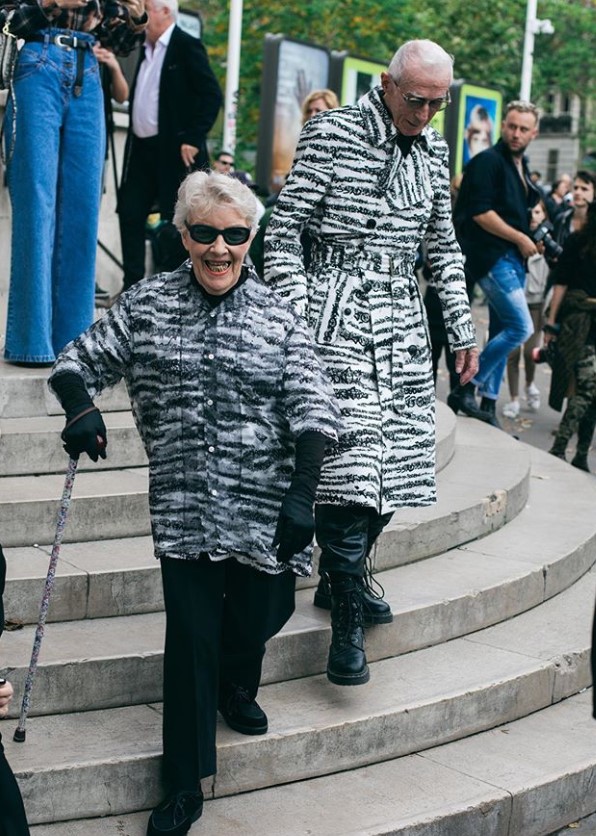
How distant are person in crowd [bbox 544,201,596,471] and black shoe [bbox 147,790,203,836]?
611 centimetres

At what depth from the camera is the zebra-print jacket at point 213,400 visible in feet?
13.8

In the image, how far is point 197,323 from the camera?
14.0 ft

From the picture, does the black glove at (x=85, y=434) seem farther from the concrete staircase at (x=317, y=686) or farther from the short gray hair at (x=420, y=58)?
the short gray hair at (x=420, y=58)

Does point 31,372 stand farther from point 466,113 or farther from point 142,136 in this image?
point 466,113

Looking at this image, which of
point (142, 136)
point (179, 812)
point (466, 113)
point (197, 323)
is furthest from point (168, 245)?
point (466, 113)

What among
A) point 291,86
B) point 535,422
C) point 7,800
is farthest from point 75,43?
point 291,86

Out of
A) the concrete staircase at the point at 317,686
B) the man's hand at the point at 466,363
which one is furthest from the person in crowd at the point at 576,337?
the man's hand at the point at 466,363

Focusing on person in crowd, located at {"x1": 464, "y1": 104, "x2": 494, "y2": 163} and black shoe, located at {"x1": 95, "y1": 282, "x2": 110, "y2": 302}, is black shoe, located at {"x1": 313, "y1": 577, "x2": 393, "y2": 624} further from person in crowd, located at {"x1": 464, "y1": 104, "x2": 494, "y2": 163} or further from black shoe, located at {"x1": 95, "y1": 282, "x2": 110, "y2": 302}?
person in crowd, located at {"x1": 464, "y1": 104, "x2": 494, "y2": 163}

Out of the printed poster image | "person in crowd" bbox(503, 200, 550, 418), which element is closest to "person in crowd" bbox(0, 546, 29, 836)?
"person in crowd" bbox(503, 200, 550, 418)

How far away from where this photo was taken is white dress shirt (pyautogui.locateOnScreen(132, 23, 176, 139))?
26.9ft

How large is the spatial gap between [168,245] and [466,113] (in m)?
15.9

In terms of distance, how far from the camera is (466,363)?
17.9 feet

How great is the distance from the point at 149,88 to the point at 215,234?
431cm

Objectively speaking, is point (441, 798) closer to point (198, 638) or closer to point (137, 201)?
point (198, 638)
